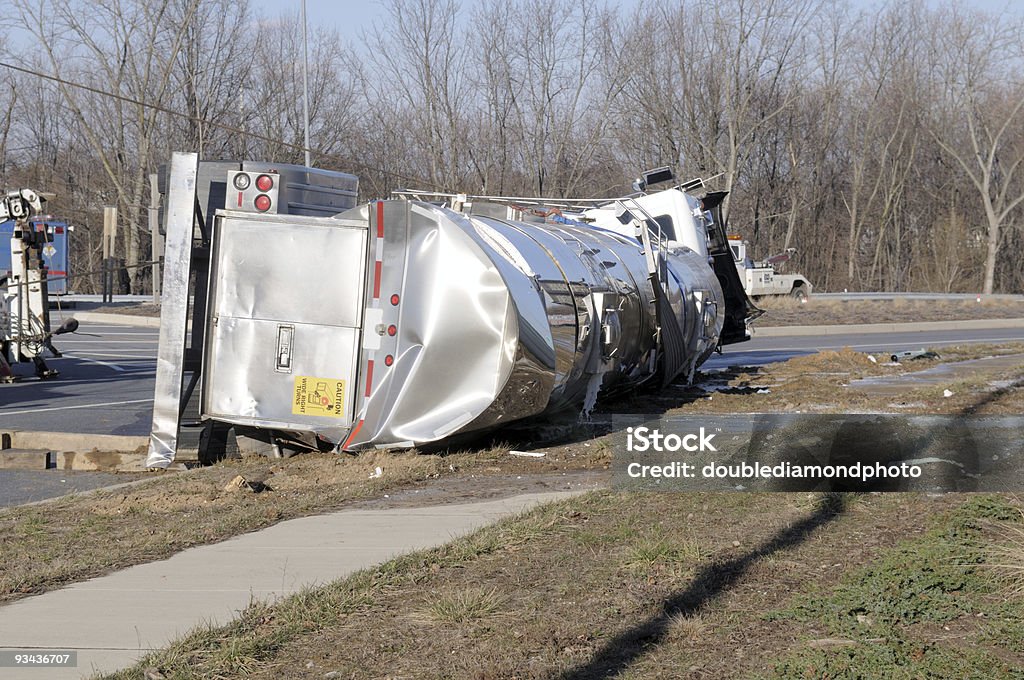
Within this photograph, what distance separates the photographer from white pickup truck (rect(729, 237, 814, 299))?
38.1 m

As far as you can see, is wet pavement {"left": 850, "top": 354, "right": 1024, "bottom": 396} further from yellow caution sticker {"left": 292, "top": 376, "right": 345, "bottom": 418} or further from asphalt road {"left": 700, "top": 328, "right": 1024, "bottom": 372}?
yellow caution sticker {"left": 292, "top": 376, "right": 345, "bottom": 418}

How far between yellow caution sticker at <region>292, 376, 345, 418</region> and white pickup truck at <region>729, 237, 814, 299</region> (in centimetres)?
2934

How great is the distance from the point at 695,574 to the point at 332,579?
1.86 meters

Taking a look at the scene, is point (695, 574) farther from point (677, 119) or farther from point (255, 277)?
point (677, 119)

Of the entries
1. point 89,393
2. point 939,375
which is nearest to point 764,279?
point 939,375

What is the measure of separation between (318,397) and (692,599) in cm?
450

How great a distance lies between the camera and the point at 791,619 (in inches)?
200

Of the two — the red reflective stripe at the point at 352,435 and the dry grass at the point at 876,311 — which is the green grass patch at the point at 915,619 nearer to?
the red reflective stripe at the point at 352,435

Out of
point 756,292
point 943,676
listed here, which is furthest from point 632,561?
point 756,292

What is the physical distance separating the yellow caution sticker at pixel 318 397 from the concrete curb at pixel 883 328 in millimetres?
20066

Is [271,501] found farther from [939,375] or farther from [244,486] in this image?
[939,375]

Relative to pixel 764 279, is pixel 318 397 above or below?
below

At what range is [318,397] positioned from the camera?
9094 millimetres

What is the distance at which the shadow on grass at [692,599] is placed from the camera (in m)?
4.51
